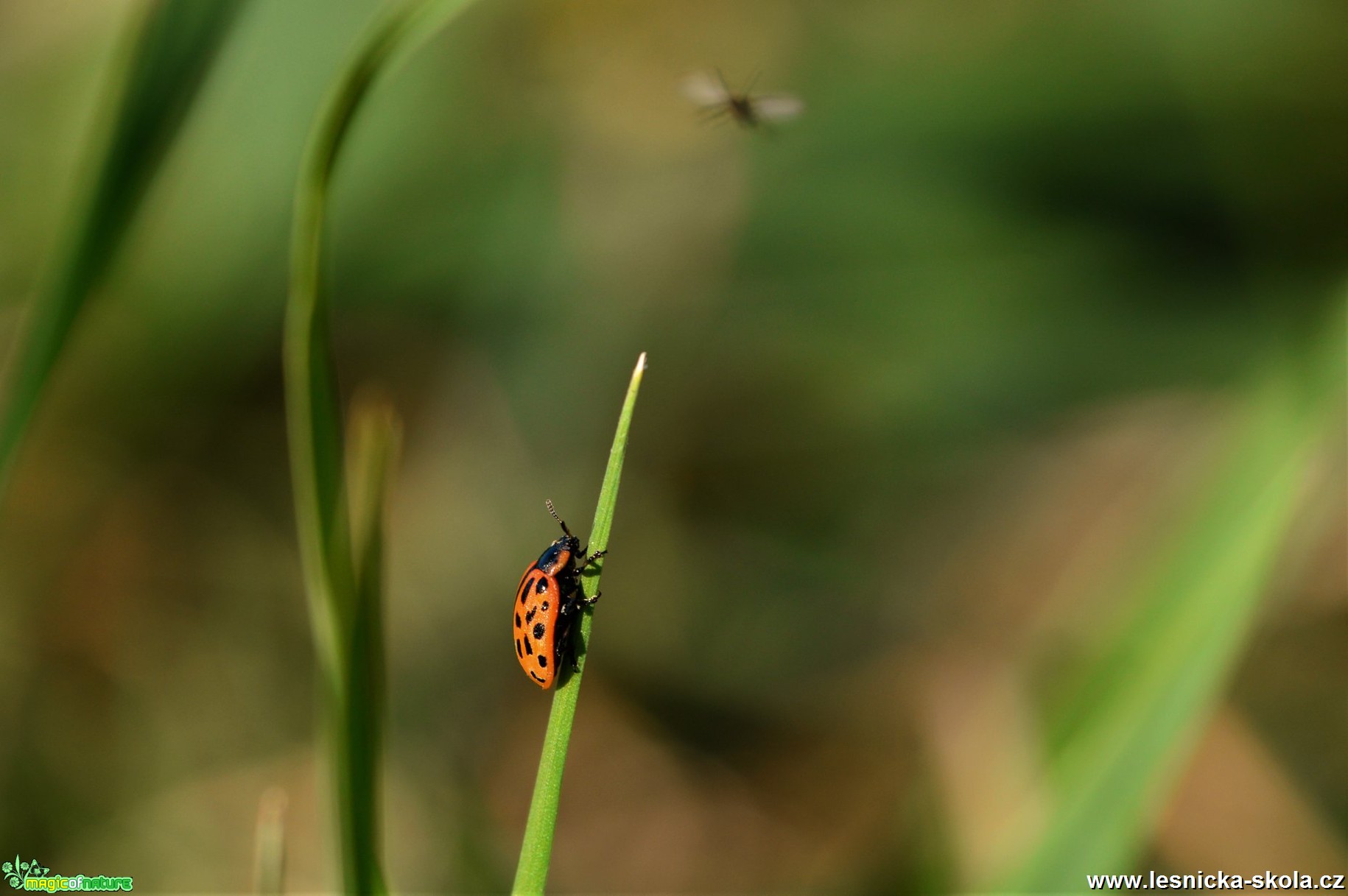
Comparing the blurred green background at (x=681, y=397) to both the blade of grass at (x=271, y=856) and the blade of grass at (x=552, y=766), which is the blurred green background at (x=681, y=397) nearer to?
the blade of grass at (x=271, y=856)

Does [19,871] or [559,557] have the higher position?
[559,557]

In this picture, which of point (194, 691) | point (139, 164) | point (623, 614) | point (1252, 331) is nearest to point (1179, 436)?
point (1252, 331)

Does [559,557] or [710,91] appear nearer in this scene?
[559,557]

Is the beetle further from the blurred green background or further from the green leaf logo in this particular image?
the green leaf logo

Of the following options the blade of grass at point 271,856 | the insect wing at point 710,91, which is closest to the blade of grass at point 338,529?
the blade of grass at point 271,856

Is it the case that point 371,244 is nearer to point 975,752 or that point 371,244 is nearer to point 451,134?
point 451,134

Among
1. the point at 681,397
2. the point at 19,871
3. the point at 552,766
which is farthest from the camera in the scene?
the point at 681,397

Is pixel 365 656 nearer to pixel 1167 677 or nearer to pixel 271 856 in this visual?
pixel 271 856

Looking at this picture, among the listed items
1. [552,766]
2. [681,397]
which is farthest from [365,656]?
[681,397]
